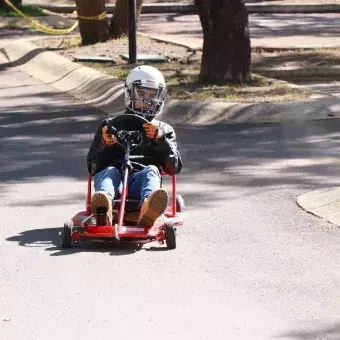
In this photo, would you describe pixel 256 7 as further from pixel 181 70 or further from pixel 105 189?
pixel 105 189

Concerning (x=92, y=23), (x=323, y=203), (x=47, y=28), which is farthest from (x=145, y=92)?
(x=47, y=28)

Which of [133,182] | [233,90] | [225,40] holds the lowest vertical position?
[233,90]

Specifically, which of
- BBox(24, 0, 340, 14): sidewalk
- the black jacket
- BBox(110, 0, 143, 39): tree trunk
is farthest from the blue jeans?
BBox(24, 0, 340, 14): sidewalk

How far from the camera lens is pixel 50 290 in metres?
7.11

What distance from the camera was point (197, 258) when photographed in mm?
7988

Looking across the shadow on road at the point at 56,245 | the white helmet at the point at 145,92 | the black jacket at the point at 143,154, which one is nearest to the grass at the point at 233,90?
the white helmet at the point at 145,92

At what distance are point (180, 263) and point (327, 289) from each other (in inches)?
44.8

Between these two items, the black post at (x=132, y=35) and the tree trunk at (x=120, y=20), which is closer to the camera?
the black post at (x=132, y=35)

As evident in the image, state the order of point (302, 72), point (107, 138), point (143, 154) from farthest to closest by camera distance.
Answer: point (302, 72) < point (143, 154) < point (107, 138)

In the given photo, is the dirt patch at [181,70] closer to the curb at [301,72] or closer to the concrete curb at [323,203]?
the curb at [301,72]

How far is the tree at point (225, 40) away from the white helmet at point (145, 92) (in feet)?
25.0

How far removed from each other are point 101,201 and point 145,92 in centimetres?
115

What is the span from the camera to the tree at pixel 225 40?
53.9 feet

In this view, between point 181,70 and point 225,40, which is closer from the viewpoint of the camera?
point 225,40
